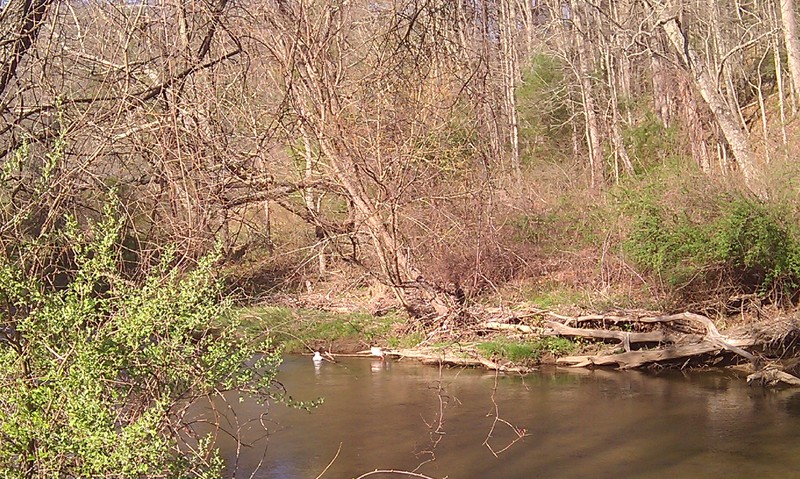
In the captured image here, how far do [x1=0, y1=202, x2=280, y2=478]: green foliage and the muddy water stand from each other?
2690mm

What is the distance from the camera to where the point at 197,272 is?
5402 millimetres

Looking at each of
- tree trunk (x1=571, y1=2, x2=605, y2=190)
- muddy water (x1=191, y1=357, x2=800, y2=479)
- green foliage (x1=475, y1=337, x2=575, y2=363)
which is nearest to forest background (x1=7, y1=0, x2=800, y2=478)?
tree trunk (x1=571, y1=2, x2=605, y2=190)

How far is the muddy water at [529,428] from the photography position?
31.6ft

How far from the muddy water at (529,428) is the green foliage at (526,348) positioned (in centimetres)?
46

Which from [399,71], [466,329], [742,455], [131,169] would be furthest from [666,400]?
[131,169]

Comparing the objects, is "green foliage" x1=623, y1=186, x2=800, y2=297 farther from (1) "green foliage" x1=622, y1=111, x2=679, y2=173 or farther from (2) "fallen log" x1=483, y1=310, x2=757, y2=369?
(1) "green foliage" x1=622, y1=111, x2=679, y2=173

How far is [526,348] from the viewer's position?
14.5 m

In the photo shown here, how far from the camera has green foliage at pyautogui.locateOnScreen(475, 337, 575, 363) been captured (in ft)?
47.3

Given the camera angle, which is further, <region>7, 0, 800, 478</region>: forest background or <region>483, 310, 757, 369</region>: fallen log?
<region>483, 310, 757, 369</region>: fallen log

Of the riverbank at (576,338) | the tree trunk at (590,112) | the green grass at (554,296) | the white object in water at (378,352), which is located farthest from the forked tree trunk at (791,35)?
the white object in water at (378,352)

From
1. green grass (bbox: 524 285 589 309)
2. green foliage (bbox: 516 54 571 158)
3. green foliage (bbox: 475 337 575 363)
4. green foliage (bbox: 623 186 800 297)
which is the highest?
green foliage (bbox: 516 54 571 158)

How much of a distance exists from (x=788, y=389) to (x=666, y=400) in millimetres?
1607

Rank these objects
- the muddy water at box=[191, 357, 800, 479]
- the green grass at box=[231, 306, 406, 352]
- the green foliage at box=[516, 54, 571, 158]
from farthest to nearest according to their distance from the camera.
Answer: the green foliage at box=[516, 54, 571, 158] < the green grass at box=[231, 306, 406, 352] < the muddy water at box=[191, 357, 800, 479]

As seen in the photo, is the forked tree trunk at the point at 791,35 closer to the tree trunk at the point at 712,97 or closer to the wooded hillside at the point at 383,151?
the wooded hillside at the point at 383,151
